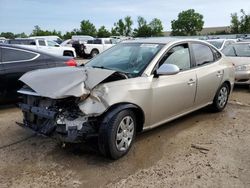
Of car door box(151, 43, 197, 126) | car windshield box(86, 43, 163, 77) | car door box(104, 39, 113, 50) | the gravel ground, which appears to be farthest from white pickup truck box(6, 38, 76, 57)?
car door box(151, 43, 197, 126)

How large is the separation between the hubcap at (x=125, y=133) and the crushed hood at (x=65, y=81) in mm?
643

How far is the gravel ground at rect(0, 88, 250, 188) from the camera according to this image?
3.71 m

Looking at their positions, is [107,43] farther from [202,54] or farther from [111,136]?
[111,136]

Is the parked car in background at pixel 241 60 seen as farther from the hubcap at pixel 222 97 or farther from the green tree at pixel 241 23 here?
the green tree at pixel 241 23

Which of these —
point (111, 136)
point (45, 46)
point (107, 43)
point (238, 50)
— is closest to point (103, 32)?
point (107, 43)

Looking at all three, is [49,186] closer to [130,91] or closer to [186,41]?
[130,91]

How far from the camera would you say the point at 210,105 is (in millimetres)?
6562

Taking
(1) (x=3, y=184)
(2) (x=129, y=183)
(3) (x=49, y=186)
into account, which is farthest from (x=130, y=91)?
(1) (x=3, y=184)

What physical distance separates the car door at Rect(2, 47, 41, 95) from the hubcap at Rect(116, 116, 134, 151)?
324cm

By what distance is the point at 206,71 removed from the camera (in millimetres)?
5922

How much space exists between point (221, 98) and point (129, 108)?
3.06 meters

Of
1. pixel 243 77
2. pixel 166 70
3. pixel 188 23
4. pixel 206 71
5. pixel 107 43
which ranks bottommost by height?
pixel 243 77

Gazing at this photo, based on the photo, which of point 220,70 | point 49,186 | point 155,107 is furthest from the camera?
point 220,70

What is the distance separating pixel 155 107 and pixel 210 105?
224 centimetres
